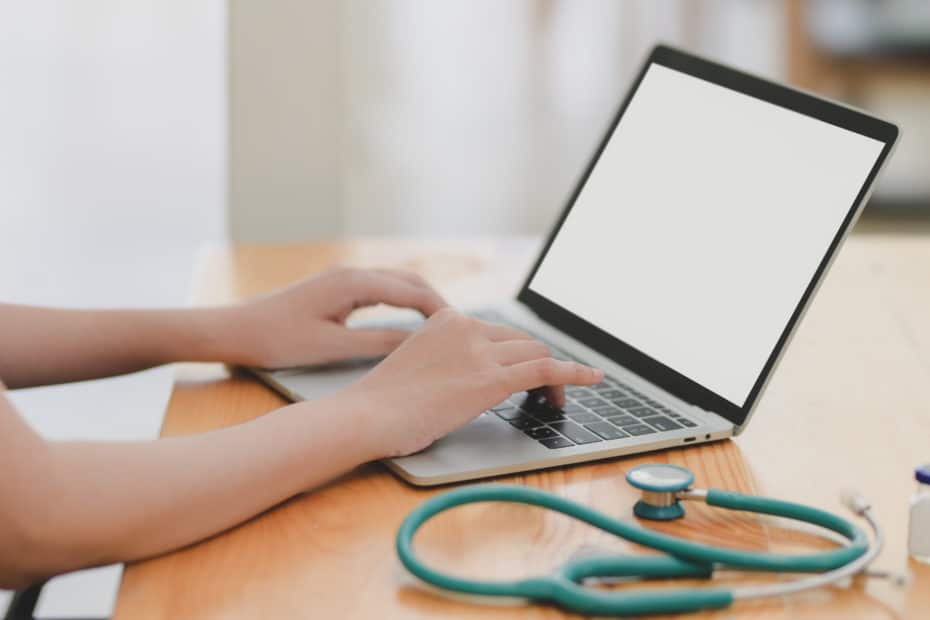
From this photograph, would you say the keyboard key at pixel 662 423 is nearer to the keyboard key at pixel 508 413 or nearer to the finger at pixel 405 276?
the keyboard key at pixel 508 413

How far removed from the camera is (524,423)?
0.82 m

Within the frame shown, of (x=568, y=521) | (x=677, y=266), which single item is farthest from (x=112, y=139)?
(x=568, y=521)

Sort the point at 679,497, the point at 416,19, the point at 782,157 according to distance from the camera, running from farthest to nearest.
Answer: the point at 416,19 < the point at 782,157 < the point at 679,497

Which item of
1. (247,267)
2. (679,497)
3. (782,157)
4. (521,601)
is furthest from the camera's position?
(247,267)

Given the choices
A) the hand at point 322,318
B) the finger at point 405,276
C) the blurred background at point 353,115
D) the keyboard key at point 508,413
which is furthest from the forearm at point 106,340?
the blurred background at point 353,115

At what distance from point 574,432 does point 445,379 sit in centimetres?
10

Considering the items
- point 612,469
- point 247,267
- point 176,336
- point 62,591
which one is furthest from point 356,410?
point 62,591

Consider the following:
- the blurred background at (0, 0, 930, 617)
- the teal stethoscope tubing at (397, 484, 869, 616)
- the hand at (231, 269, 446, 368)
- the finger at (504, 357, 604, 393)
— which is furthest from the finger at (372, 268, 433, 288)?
the blurred background at (0, 0, 930, 617)

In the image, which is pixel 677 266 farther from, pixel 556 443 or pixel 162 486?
pixel 162 486

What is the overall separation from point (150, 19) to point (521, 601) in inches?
93.6

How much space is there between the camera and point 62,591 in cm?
180

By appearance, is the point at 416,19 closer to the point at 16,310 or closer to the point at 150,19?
the point at 150,19

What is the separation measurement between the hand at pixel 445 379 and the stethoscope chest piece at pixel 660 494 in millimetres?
112

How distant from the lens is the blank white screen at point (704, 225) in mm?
833
